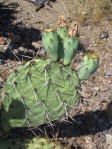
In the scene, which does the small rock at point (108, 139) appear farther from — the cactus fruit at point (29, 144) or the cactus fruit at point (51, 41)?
the cactus fruit at point (51, 41)

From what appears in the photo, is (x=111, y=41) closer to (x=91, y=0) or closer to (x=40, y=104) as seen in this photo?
(x=91, y=0)

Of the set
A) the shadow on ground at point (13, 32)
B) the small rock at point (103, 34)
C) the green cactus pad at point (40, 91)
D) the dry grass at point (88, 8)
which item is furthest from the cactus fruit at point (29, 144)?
the dry grass at point (88, 8)

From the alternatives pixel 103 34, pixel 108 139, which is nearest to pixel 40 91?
pixel 108 139

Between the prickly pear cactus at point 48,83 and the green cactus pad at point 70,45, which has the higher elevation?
the green cactus pad at point 70,45

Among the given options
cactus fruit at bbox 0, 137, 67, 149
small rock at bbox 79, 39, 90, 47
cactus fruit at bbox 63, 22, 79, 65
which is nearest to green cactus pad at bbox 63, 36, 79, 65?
cactus fruit at bbox 63, 22, 79, 65

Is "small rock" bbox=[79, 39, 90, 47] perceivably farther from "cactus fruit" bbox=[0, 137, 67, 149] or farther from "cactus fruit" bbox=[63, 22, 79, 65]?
"cactus fruit" bbox=[63, 22, 79, 65]
